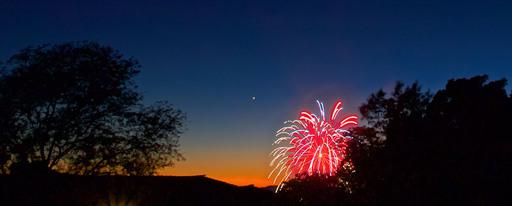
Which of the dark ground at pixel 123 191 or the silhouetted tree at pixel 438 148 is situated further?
the dark ground at pixel 123 191

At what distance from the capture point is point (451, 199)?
16.9 meters

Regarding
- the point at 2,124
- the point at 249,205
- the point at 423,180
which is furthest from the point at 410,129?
the point at 2,124

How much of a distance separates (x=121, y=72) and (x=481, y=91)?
2150 cm

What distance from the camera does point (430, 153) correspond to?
1883 centimetres

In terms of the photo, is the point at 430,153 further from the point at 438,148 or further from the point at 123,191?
the point at 123,191

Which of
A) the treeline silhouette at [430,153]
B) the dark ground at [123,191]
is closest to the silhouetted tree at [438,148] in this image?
the treeline silhouette at [430,153]

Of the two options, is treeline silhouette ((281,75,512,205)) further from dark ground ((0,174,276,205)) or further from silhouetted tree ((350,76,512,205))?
dark ground ((0,174,276,205))

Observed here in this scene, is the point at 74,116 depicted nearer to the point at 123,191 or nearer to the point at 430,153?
the point at 123,191

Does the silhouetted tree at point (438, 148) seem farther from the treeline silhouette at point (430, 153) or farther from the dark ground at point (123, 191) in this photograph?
the dark ground at point (123, 191)

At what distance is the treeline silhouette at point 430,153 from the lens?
1709 cm

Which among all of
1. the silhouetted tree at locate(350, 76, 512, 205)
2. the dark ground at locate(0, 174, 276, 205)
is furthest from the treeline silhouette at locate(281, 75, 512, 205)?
the dark ground at locate(0, 174, 276, 205)

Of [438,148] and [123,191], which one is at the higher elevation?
[438,148]

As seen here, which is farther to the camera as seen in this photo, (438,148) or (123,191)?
(123,191)

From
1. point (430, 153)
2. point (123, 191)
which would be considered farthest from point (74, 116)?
point (430, 153)
